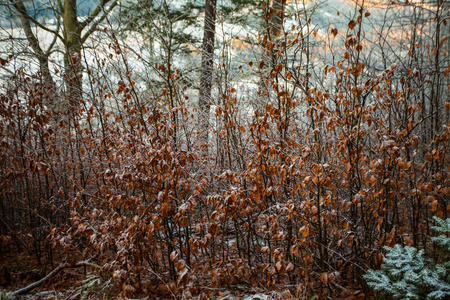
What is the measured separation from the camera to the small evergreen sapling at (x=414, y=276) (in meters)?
2.67

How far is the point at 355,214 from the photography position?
13.1 ft

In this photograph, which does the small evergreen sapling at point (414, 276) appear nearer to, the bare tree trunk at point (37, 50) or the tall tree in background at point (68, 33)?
the tall tree in background at point (68, 33)

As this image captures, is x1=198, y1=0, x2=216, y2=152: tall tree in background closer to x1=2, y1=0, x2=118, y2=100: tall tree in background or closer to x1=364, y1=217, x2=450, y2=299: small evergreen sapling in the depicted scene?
x1=2, y1=0, x2=118, y2=100: tall tree in background

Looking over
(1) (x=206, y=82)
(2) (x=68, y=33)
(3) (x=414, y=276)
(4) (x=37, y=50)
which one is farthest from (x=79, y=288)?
(2) (x=68, y=33)

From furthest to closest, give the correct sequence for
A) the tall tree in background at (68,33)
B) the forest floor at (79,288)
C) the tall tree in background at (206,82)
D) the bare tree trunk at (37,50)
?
the tall tree in background at (206,82) < the bare tree trunk at (37,50) < the tall tree in background at (68,33) < the forest floor at (79,288)

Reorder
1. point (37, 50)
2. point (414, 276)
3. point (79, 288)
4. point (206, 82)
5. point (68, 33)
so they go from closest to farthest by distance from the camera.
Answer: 1. point (414, 276)
2. point (79, 288)
3. point (37, 50)
4. point (206, 82)
5. point (68, 33)

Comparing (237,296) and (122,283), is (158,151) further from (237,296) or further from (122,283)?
(237,296)

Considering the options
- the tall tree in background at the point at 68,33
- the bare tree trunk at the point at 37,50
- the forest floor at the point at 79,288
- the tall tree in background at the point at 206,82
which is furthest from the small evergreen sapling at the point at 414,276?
the bare tree trunk at the point at 37,50

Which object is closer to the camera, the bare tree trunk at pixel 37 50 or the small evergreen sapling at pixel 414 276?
the small evergreen sapling at pixel 414 276

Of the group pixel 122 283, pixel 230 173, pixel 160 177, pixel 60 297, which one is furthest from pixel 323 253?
pixel 60 297

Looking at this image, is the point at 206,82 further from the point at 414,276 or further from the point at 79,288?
the point at 414,276

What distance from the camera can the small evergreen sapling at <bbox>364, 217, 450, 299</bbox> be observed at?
2.67 m

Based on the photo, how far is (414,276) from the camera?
9.07 ft

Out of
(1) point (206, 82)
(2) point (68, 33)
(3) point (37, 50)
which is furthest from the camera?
(2) point (68, 33)
